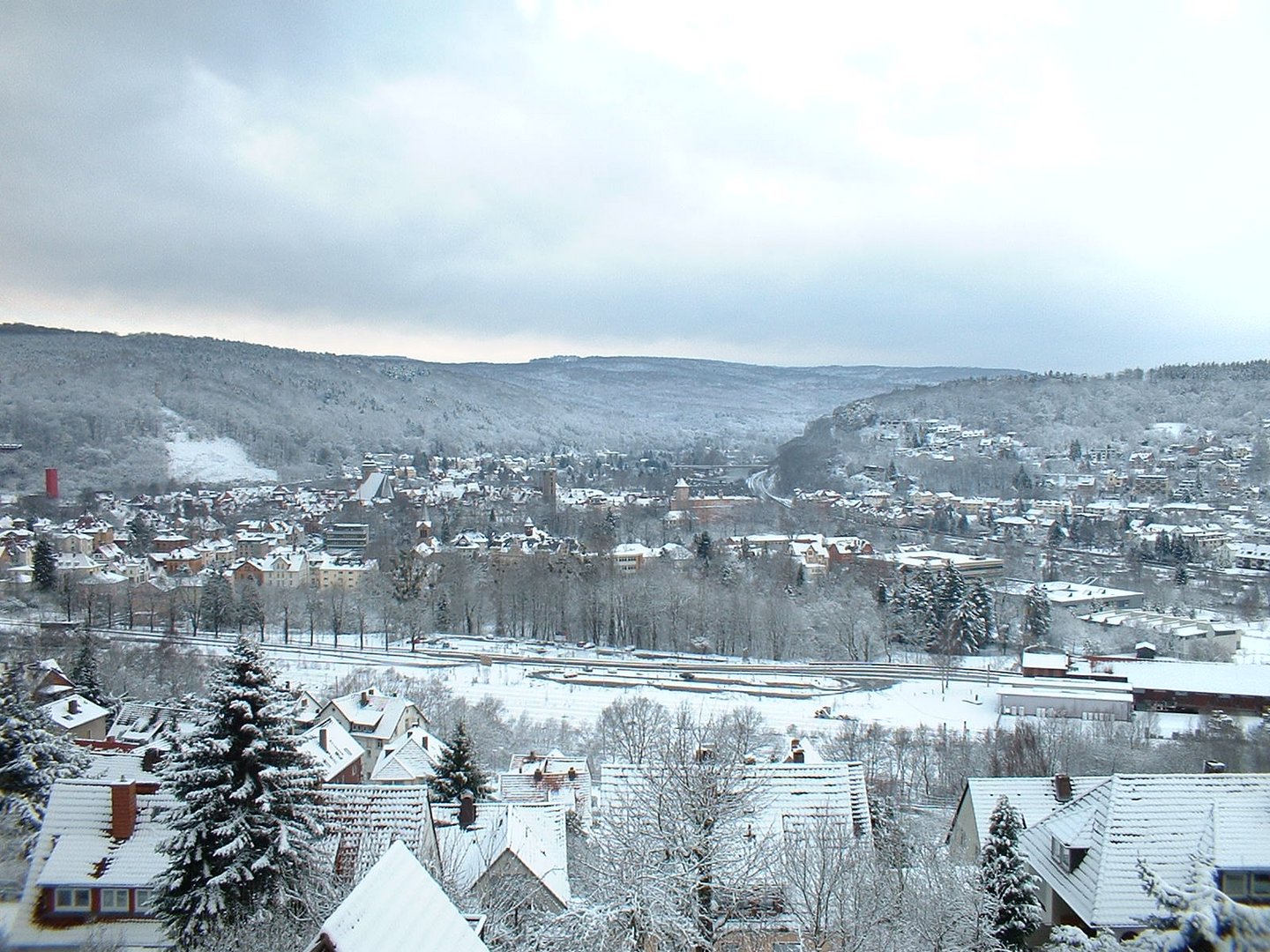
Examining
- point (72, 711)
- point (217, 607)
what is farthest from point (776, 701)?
point (217, 607)

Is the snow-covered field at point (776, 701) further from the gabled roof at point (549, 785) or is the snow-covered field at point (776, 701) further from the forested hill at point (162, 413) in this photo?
the forested hill at point (162, 413)

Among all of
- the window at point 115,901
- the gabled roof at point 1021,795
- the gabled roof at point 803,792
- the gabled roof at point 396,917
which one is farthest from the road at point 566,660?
the gabled roof at point 396,917

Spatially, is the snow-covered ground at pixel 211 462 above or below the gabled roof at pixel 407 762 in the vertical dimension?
above

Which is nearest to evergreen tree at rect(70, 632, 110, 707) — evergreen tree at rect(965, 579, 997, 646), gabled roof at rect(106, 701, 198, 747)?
gabled roof at rect(106, 701, 198, 747)

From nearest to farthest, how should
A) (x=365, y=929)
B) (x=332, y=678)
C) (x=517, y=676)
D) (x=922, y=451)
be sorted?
(x=365, y=929)
(x=332, y=678)
(x=517, y=676)
(x=922, y=451)

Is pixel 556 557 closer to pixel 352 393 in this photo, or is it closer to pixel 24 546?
pixel 24 546

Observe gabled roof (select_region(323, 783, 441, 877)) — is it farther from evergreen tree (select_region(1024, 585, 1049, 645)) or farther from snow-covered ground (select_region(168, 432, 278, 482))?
snow-covered ground (select_region(168, 432, 278, 482))

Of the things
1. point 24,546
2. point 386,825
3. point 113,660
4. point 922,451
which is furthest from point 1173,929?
point 922,451
